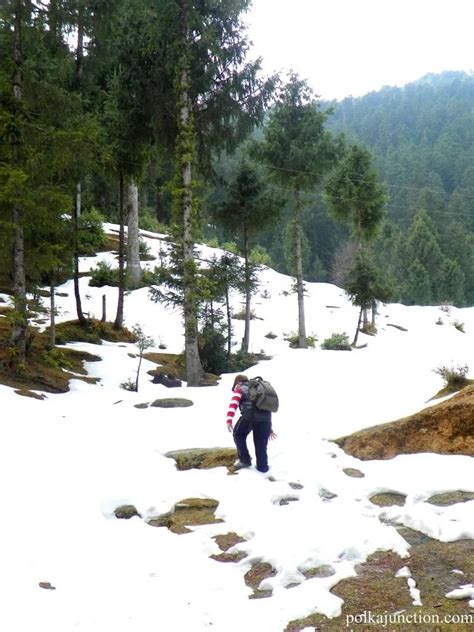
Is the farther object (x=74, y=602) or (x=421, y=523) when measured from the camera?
(x=421, y=523)

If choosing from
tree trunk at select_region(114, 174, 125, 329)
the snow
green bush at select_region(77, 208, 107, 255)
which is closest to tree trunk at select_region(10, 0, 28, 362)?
the snow

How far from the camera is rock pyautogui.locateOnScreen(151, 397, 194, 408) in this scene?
34.1 feet

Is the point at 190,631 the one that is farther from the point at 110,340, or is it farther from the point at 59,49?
the point at 110,340

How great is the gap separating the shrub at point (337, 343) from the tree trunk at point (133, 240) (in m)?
10.2

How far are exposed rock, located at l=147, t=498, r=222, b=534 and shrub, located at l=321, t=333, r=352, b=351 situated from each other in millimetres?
19356

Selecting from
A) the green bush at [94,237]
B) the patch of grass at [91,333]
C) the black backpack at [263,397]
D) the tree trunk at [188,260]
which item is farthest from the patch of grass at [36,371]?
the green bush at [94,237]

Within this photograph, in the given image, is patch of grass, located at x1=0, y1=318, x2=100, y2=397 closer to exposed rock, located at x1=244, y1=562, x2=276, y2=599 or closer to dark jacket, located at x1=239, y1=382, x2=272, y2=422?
dark jacket, located at x1=239, y1=382, x2=272, y2=422

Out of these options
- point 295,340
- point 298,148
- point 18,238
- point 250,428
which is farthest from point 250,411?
point 295,340

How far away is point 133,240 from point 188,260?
12370 mm

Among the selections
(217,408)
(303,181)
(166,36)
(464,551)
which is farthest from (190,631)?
(303,181)

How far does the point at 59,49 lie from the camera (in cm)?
1309

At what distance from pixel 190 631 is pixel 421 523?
2.46 m

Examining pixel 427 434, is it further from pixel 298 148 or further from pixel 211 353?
pixel 298 148

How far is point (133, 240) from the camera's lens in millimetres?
Result: 25125
